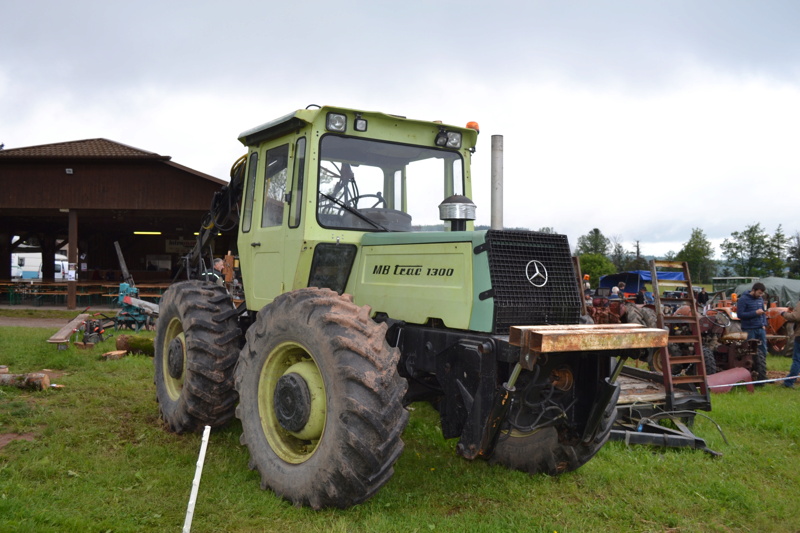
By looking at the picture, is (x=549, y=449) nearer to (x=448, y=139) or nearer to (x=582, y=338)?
(x=582, y=338)

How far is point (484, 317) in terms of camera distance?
13.3 ft

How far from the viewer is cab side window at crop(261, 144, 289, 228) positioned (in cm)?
541

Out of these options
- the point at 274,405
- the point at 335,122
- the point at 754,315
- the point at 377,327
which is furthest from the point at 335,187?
the point at 754,315

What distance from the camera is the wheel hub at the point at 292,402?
4.25 metres

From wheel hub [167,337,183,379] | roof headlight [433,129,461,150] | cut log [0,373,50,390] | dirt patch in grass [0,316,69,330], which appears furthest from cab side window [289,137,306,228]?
dirt patch in grass [0,316,69,330]

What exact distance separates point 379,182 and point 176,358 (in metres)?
2.65

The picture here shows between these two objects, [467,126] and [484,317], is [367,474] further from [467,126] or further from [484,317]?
[467,126]

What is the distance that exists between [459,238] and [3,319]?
18637 millimetres

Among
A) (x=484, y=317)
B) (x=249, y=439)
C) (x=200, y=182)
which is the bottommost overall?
(x=249, y=439)

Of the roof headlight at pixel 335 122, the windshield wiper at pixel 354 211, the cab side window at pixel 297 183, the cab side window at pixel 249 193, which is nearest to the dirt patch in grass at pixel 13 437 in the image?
the cab side window at pixel 249 193

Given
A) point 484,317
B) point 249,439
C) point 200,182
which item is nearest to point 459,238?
point 484,317

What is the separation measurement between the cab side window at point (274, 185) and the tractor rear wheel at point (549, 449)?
8.75ft

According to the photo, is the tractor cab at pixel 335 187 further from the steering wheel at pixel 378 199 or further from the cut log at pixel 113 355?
the cut log at pixel 113 355

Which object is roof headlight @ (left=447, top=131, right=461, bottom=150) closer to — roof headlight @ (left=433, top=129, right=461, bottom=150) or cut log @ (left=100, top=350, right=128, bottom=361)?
roof headlight @ (left=433, top=129, right=461, bottom=150)
